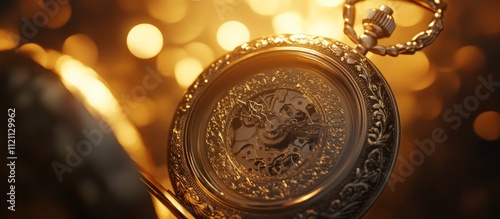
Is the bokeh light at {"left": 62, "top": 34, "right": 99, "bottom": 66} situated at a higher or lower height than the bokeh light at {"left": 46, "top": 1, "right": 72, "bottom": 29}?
lower

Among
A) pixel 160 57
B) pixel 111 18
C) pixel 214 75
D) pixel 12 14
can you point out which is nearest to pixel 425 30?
pixel 214 75

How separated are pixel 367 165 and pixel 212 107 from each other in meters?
0.28

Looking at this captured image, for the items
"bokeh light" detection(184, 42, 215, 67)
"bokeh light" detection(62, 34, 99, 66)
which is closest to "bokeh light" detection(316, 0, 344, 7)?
"bokeh light" detection(184, 42, 215, 67)

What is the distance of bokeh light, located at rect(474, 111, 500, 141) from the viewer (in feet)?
2.38

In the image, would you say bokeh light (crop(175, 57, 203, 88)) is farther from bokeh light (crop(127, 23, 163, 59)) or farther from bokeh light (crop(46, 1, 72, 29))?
bokeh light (crop(46, 1, 72, 29))

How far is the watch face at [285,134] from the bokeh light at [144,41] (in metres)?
0.14

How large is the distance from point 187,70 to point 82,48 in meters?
0.21

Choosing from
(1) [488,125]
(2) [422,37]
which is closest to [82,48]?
(2) [422,37]

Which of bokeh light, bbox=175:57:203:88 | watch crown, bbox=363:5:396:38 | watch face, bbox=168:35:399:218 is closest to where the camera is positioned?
watch face, bbox=168:35:399:218


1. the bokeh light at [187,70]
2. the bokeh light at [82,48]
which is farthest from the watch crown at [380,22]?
the bokeh light at [82,48]

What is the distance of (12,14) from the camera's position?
1.00 m

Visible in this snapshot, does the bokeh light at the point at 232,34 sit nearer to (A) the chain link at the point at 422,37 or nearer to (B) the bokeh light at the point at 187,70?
(B) the bokeh light at the point at 187,70

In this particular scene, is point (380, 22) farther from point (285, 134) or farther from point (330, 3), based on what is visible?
point (285, 134)

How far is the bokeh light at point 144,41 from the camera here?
3.17ft
